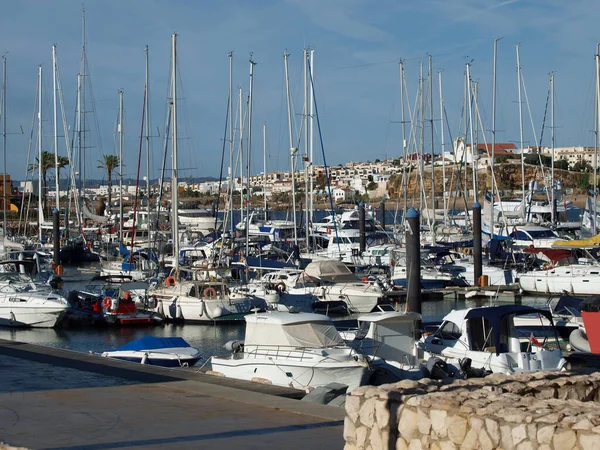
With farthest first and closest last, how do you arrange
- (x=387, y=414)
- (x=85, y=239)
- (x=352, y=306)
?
(x=85, y=239) < (x=352, y=306) < (x=387, y=414)

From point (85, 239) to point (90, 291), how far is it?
3143 centimetres

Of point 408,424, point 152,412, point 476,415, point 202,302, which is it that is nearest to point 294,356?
point 152,412

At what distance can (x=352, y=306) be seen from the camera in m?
37.3

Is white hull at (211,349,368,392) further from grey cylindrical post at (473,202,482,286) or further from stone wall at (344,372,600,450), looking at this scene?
grey cylindrical post at (473,202,482,286)

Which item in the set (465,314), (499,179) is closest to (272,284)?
(465,314)

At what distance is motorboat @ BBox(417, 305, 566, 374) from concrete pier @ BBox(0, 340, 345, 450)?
6.68 meters

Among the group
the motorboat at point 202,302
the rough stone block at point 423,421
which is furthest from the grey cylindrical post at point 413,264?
the rough stone block at point 423,421

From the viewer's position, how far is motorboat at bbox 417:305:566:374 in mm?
19578

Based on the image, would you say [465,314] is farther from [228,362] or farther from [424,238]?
[424,238]

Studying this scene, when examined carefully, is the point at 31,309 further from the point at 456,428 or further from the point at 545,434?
the point at 545,434

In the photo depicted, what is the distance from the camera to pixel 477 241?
135ft

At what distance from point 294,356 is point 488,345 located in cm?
493

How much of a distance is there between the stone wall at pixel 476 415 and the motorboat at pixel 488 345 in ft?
33.2

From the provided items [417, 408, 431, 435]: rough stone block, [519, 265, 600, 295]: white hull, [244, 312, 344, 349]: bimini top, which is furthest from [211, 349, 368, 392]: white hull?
[519, 265, 600, 295]: white hull
